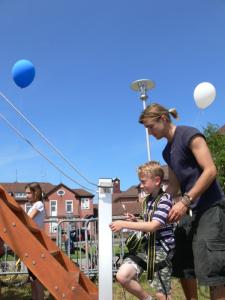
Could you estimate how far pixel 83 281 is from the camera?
4.04 m

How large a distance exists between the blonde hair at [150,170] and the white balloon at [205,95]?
446 centimetres

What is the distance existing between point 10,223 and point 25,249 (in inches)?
9.9

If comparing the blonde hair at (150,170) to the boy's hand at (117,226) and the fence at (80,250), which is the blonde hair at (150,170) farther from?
the fence at (80,250)

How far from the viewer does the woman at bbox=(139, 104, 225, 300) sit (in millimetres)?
2967

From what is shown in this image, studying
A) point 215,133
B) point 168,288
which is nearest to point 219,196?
point 168,288

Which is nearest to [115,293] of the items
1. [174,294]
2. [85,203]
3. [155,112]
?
[174,294]

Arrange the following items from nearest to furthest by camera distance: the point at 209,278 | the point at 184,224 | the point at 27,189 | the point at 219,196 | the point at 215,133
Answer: the point at 209,278 < the point at 219,196 < the point at 184,224 < the point at 27,189 < the point at 215,133

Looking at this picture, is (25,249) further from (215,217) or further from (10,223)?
(215,217)

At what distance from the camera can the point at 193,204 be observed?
3.19 metres

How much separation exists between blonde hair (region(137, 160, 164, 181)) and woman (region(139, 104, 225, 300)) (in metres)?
0.11

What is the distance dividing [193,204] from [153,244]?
0.51 metres

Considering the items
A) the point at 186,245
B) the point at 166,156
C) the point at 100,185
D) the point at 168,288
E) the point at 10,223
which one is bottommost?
the point at 168,288

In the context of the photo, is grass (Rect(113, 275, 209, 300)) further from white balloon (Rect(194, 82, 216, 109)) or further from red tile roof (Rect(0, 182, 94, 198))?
red tile roof (Rect(0, 182, 94, 198))

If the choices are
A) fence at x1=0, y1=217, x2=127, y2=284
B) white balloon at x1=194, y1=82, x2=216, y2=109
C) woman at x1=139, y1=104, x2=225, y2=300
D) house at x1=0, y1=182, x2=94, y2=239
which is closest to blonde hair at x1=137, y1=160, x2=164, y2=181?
woman at x1=139, y1=104, x2=225, y2=300
